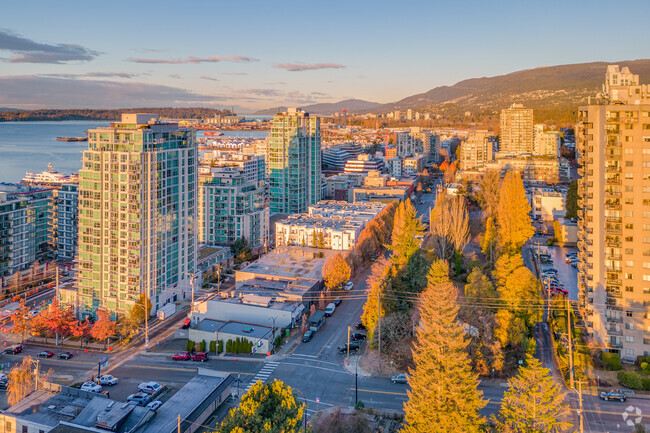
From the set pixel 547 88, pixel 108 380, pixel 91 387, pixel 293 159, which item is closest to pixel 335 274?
pixel 108 380

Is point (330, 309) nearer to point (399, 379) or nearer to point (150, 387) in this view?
point (399, 379)

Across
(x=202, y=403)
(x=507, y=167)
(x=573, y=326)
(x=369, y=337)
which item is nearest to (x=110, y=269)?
(x=202, y=403)

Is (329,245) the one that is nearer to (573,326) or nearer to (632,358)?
(573,326)

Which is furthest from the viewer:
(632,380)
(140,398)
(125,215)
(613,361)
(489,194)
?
(489,194)

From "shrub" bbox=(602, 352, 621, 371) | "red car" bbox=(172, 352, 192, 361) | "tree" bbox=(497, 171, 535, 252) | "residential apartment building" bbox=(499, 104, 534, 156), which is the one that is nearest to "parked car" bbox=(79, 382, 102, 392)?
"red car" bbox=(172, 352, 192, 361)

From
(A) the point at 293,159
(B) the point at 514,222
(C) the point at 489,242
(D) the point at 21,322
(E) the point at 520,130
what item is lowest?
(D) the point at 21,322

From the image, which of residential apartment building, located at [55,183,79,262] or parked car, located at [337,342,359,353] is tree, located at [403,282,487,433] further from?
residential apartment building, located at [55,183,79,262]
